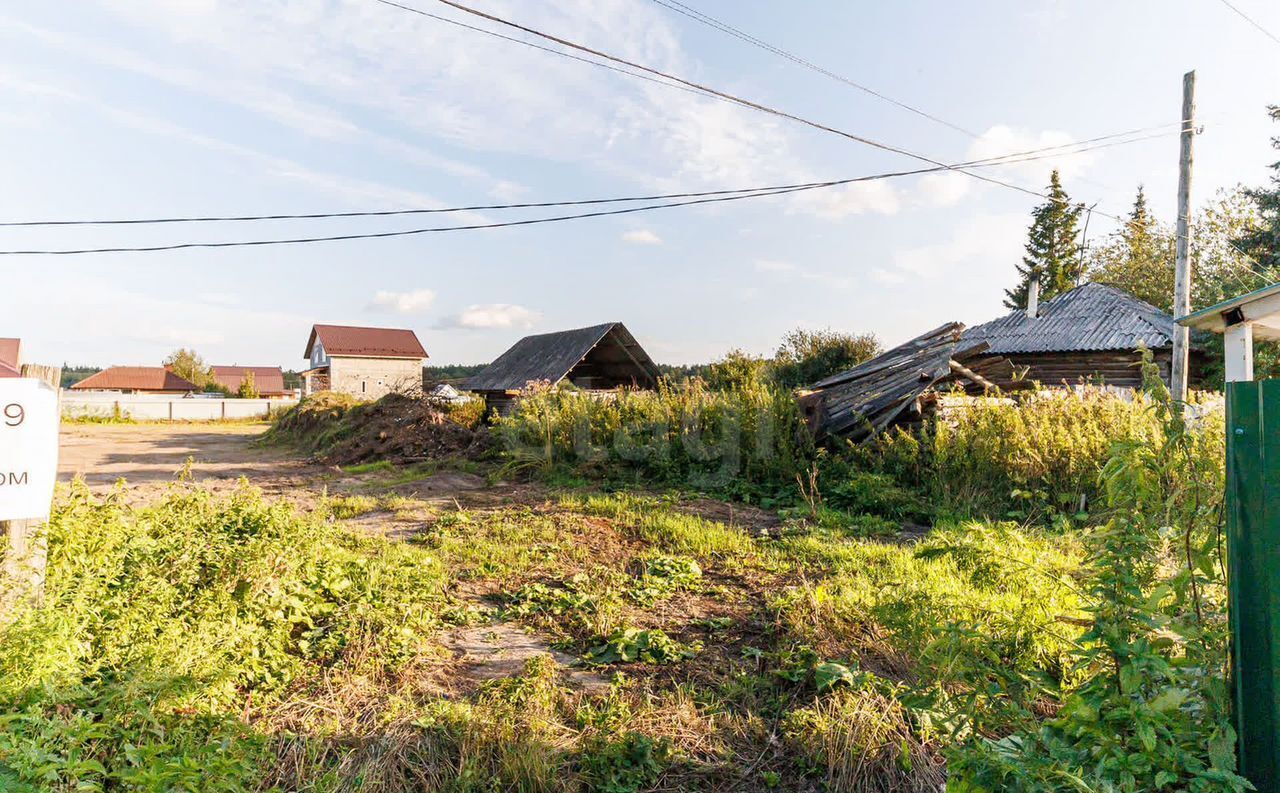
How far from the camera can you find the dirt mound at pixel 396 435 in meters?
15.0

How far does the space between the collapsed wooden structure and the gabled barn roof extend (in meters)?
8.66

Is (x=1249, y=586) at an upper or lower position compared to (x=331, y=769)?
upper

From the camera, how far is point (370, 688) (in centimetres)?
384

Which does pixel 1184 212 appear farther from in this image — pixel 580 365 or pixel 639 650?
pixel 580 365

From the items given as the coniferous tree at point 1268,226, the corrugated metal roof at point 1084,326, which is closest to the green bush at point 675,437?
the corrugated metal roof at point 1084,326

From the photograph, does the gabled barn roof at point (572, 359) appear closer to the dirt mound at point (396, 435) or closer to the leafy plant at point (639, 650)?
the dirt mound at point (396, 435)

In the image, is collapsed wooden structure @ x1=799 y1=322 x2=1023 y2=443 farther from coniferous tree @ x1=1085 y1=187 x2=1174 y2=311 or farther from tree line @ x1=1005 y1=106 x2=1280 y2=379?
coniferous tree @ x1=1085 y1=187 x2=1174 y2=311

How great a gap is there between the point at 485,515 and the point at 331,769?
19.0ft

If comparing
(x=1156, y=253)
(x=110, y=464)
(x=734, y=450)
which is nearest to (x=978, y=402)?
(x=734, y=450)

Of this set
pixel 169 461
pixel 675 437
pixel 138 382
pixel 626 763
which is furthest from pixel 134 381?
pixel 626 763

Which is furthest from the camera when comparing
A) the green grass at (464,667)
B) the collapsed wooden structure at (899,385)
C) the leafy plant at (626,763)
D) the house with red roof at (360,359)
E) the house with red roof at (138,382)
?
the house with red roof at (138,382)

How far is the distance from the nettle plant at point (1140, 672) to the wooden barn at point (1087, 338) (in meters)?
20.7

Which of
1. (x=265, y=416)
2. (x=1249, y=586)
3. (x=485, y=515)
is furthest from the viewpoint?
(x=265, y=416)

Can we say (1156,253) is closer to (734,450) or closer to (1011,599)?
(734,450)
